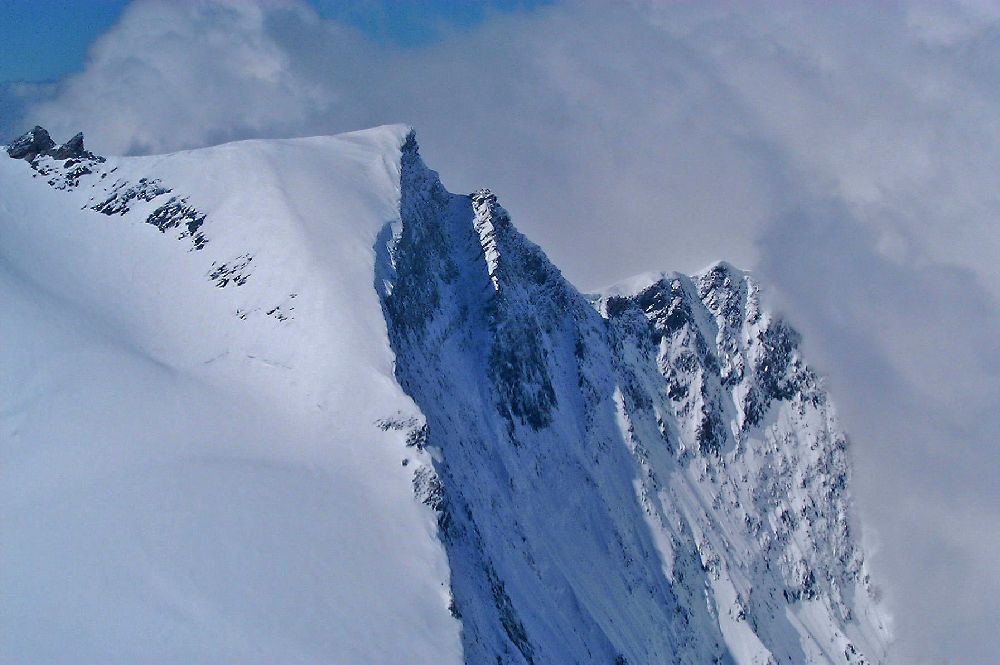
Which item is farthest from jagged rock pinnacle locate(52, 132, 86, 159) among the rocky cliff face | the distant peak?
the rocky cliff face

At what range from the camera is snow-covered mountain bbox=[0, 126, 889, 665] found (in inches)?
2331

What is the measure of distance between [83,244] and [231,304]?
85.8 feet

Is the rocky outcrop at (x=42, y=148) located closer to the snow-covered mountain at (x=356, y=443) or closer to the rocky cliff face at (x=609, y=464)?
the snow-covered mountain at (x=356, y=443)

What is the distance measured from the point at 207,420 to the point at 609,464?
2982 inches

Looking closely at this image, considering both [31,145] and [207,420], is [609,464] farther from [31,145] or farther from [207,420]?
[31,145]

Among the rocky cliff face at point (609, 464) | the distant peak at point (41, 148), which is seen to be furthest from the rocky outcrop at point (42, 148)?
the rocky cliff face at point (609, 464)

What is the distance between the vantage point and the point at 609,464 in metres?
142

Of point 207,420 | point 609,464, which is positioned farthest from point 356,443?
point 609,464

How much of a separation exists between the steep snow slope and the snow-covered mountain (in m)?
0.23

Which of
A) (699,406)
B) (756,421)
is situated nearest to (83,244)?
(699,406)

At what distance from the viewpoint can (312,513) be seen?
67.6 m

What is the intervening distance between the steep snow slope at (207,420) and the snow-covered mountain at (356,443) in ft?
0.75

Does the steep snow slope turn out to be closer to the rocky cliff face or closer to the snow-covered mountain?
the snow-covered mountain

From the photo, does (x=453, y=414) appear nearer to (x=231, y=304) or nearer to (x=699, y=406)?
(x=231, y=304)
